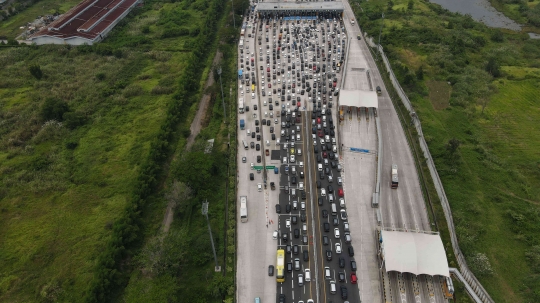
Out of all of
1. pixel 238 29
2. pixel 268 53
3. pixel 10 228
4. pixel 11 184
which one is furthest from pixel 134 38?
pixel 10 228

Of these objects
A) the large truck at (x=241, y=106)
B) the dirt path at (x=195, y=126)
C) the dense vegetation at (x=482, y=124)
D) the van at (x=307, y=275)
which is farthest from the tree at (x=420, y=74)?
the van at (x=307, y=275)

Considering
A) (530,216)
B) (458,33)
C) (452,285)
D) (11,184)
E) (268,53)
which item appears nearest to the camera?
(452,285)

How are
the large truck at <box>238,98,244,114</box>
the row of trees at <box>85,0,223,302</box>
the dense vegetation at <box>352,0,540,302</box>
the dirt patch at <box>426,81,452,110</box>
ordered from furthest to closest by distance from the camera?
1. the dirt patch at <box>426,81,452,110</box>
2. the large truck at <box>238,98,244,114</box>
3. the dense vegetation at <box>352,0,540,302</box>
4. the row of trees at <box>85,0,223,302</box>

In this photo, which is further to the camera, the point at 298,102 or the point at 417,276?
the point at 298,102

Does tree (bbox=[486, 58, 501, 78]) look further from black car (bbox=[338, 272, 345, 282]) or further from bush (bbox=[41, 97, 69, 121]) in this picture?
bush (bbox=[41, 97, 69, 121])

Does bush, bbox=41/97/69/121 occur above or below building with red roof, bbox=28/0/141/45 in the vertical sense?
below

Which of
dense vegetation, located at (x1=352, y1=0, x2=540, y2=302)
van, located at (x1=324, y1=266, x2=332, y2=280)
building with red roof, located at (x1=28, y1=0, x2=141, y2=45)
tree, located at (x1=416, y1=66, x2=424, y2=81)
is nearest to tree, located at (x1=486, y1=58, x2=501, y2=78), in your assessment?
dense vegetation, located at (x1=352, y1=0, x2=540, y2=302)

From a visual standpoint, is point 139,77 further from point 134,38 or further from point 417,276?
point 417,276
